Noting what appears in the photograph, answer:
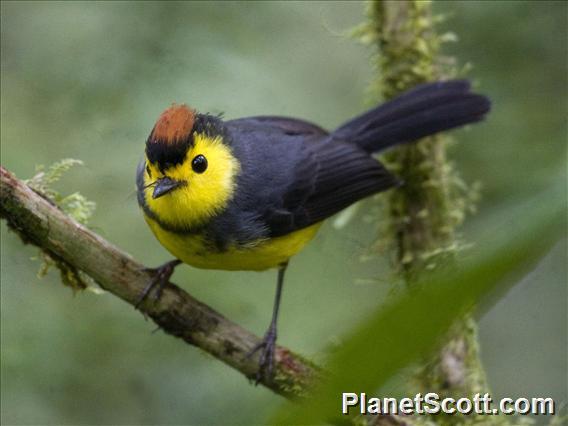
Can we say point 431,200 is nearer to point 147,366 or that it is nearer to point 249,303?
point 249,303

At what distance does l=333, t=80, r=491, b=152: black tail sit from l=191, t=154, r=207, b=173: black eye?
107 cm

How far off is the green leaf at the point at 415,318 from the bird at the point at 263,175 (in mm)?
2213

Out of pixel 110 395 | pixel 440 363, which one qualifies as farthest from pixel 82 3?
pixel 440 363

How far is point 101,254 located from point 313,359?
907 mm

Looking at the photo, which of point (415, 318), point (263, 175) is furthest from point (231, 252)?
point (415, 318)

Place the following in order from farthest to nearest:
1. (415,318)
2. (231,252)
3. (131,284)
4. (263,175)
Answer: (263,175) → (231,252) → (131,284) → (415,318)

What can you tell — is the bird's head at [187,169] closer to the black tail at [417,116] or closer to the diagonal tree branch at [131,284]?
the diagonal tree branch at [131,284]

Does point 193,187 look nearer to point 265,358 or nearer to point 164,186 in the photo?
point 164,186

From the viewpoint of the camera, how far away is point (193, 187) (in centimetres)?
300

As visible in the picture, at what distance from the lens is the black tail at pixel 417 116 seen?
143 inches

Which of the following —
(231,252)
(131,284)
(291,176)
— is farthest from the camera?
(291,176)

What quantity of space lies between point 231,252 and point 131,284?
53 centimetres

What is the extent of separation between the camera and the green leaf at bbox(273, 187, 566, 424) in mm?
577

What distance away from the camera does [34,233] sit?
248cm
